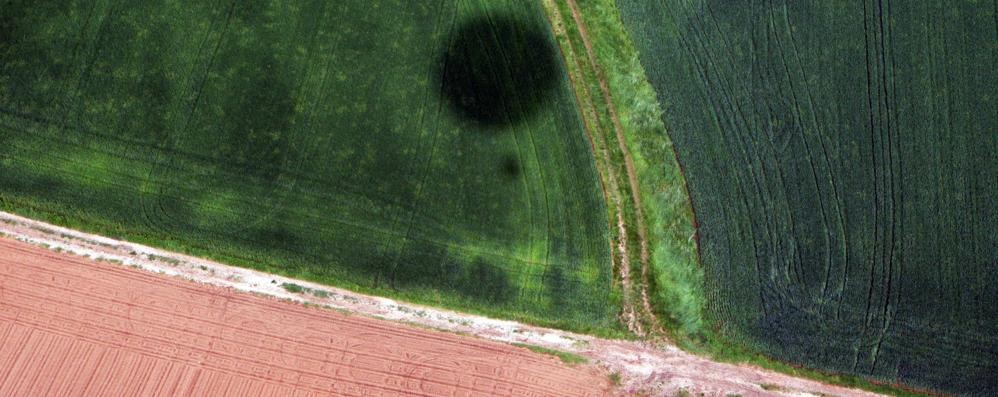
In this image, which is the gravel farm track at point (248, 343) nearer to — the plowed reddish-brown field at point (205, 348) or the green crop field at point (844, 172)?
the plowed reddish-brown field at point (205, 348)

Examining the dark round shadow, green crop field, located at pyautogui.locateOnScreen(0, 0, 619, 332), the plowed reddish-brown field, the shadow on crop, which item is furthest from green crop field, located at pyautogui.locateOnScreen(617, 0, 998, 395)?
the plowed reddish-brown field

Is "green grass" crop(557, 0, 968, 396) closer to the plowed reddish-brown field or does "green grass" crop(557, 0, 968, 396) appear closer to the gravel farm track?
the gravel farm track

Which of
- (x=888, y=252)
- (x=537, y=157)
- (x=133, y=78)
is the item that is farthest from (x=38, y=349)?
(x=888, y=252)

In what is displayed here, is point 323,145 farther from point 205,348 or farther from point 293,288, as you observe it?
point 205,348

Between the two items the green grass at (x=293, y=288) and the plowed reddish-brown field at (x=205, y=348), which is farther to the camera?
the green grass at (x=293, y=288)

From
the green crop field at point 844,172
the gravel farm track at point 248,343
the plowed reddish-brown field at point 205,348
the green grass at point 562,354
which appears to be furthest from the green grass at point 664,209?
the plowed reddish-brown field at point 205,348

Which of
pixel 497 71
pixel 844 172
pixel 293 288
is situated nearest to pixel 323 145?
pixel 293 288
